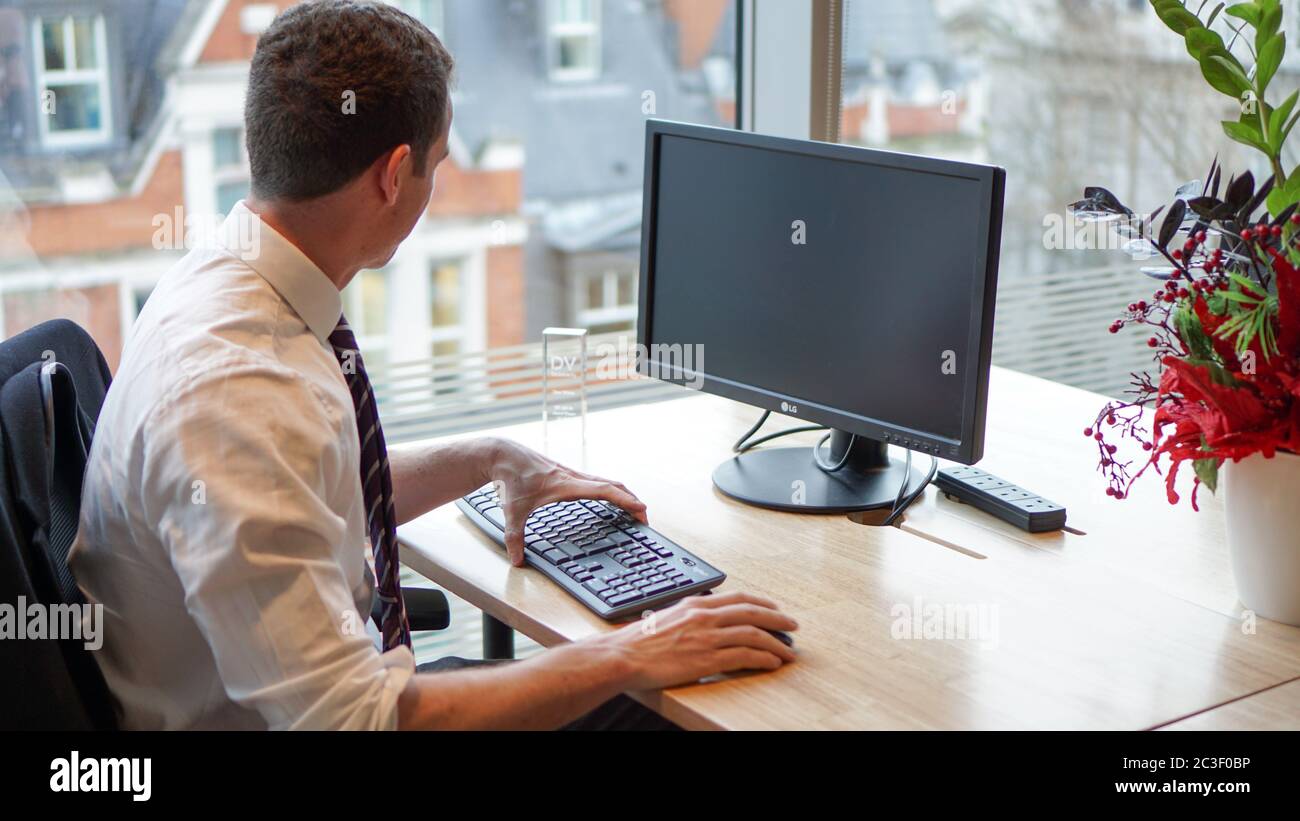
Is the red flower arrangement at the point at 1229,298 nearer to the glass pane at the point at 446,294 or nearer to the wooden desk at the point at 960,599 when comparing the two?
the wooden desk at the point at 960,599

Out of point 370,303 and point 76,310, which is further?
point 370,303

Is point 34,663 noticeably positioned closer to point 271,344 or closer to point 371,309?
point 271,344

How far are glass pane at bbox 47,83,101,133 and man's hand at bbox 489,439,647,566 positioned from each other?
Answer: 2.96ft

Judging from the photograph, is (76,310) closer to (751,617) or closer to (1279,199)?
(751,617)

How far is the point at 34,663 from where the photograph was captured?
1.19 metres

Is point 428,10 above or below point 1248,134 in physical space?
above

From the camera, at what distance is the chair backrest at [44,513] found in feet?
A: 3.91

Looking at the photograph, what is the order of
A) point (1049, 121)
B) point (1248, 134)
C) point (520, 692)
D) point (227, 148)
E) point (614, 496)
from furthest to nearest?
point (1049, 121), point (227, 148), point (614, 496), point (1248, 134), point (520, 692)

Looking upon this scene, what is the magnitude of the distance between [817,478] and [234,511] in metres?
0.91

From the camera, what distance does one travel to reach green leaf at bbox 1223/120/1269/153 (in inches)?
56.2

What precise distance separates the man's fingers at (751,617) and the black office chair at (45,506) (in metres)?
0.61

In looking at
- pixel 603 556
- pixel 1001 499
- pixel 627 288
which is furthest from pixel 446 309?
pixel 1001 499

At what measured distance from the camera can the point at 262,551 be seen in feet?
3.69

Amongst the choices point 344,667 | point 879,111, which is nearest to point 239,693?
point 344,667
